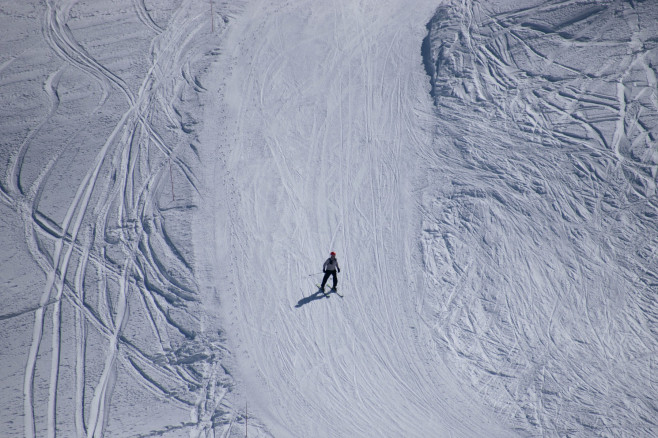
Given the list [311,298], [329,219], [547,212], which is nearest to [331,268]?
[311,298]

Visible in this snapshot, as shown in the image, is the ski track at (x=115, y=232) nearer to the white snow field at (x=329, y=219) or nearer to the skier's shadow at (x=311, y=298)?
the white snow field at (x=329, y=219)

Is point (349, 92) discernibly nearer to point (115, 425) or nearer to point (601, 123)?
point (601, 123)

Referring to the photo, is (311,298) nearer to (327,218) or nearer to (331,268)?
(331,268)

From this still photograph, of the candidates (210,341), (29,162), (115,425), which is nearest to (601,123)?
(210,341)

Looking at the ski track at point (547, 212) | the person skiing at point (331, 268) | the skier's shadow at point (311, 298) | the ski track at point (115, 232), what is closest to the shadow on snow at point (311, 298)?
the skier's shadow at point (311, 298)

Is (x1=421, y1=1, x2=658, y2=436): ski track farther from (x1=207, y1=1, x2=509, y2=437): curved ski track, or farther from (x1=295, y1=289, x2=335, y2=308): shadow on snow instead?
(x1=295, y1=289, x2=335, y2=308): shadow on snow

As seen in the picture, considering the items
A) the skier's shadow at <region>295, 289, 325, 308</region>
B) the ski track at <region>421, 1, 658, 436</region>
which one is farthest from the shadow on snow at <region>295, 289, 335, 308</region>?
the ski track at <region>421, 1, 658, 436</region>
